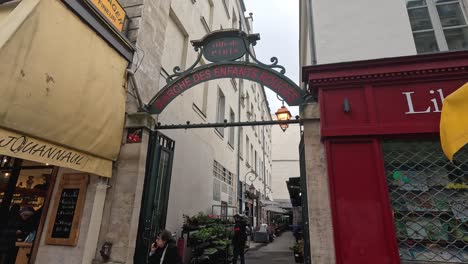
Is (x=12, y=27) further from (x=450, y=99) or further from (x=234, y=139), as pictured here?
(x=234, y=139)

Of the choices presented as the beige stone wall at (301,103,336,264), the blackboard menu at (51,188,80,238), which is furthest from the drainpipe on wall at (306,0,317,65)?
the blackboard menu at (51,188,80,238)

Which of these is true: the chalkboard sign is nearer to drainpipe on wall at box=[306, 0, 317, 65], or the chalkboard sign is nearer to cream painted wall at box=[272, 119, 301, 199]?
drainpipe on wall at box=[306, 0, 317, 65]

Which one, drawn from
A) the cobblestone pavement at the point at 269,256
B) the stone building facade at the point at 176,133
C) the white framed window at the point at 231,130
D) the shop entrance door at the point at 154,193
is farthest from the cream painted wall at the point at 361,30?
the white framed window at the point at 231,130

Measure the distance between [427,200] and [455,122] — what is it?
1609 mm

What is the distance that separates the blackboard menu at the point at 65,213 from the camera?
16.2 ft

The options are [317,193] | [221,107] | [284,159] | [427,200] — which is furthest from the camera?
[284,159]

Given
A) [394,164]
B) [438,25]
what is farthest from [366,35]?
[394,164]

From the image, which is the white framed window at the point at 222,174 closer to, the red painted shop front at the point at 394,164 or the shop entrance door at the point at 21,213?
the shop entrance door at the point at 21,213

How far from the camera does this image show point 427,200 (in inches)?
169

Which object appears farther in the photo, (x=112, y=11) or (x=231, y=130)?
(x=231, y=130)

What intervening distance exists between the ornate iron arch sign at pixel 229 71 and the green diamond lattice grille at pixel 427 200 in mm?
2049

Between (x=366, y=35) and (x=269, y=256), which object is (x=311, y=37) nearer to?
(x=366, y=35)

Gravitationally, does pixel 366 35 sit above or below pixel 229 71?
above

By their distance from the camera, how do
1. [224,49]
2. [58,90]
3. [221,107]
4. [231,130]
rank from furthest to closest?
[231,130], [221,107], [224,49], [58,90]
